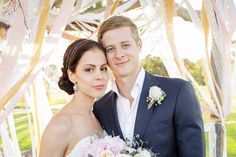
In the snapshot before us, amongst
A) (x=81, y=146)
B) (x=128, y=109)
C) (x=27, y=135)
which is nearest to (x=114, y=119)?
(x=128, y=109)

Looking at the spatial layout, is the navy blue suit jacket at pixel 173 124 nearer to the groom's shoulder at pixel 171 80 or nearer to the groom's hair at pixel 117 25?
the groom's shoulder at pixel 171 80

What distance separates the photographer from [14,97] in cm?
242

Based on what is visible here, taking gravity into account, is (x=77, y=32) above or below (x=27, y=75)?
above

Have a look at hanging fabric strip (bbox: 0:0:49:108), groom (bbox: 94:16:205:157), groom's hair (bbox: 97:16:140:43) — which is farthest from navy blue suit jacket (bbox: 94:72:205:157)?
hanging fabric strip (bbox: 0:0:49:108)

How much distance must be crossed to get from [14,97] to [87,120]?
0.46 metres

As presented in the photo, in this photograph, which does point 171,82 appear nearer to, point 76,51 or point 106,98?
point 106,98

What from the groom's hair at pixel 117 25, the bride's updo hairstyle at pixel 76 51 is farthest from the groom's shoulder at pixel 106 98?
the groom's hair at pixel 117 25

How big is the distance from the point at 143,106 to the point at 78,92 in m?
0.43

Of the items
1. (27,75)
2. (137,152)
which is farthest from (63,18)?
(137,152)

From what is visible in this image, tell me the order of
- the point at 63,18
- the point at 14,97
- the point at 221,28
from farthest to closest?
the point at 221,28 < the point at 63,18 < the point at 14,97

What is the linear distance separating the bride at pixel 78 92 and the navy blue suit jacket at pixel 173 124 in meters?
0.24

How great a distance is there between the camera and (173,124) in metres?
2.16

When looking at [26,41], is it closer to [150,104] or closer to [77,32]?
[150,104]

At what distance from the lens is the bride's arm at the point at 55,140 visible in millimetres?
2258
